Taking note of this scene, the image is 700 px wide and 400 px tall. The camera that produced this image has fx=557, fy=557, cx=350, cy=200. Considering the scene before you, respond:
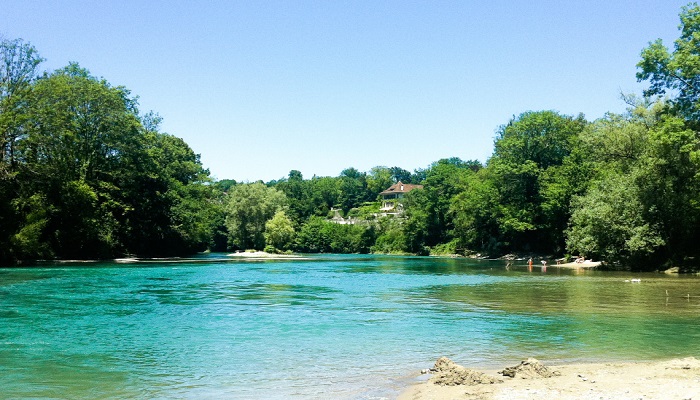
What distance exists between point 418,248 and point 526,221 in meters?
32.9

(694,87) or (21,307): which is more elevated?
(694,87)

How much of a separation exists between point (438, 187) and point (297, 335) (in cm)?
9408

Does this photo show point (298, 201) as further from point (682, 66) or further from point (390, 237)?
point (682, 66)

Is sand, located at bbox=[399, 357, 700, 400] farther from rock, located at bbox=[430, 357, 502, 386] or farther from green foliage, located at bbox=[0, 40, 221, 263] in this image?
green foliage, located at bbox=[0, 40, 221, 263]

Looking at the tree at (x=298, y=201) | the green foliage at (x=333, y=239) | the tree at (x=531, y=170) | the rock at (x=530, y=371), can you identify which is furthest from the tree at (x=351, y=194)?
the rock at (x=530, y=371)

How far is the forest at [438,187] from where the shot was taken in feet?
147

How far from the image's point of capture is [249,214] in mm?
105375

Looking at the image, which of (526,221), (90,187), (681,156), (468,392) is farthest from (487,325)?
(526,221)

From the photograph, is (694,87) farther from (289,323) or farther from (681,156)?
(289,323)

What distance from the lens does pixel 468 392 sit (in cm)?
959

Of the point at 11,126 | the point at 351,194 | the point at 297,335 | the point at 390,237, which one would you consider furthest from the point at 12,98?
the point at 351,194

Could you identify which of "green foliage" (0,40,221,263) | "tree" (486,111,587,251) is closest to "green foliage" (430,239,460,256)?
"tree" (486,111,587,251)

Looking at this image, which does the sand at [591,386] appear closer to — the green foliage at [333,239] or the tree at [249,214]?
the tree at [249,214]

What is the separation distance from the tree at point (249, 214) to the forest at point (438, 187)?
0.90 feet
